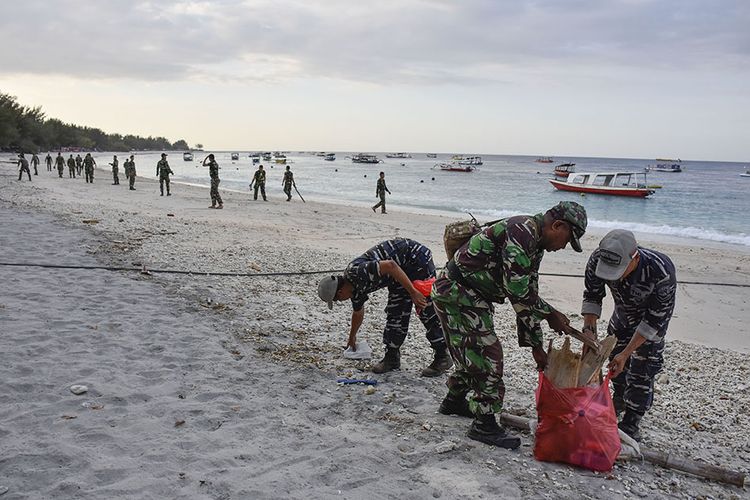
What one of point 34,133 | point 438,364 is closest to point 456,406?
point 438,364

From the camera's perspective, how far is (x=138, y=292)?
6.90m

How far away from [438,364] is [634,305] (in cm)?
181

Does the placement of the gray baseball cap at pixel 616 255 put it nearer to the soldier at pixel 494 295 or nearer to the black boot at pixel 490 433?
the soldier at pixel 494 295

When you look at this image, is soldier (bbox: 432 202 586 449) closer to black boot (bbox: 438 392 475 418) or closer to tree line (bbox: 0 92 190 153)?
black boot (bbox: 438 392 475 418)

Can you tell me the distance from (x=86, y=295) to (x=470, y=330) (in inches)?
203

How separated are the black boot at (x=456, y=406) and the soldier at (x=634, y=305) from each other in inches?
41.9

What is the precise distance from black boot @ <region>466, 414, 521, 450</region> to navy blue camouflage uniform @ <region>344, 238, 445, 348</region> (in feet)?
3.72

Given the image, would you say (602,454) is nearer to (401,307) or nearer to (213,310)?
(401,307)

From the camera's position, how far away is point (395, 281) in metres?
4.68

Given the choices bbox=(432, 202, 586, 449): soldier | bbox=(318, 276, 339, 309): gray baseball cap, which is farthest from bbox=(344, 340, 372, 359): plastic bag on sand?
bbox=(432, 202, 586, 449): soldier

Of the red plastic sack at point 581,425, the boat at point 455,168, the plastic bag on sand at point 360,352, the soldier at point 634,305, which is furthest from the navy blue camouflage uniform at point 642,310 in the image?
the boat at point 455,168

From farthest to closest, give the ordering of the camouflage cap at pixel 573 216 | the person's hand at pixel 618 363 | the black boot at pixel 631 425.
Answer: the black boot at pixel 631 425, the person's hand at pixel 618 363, the camouflage cap at pixel 573 216

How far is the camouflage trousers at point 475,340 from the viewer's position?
347 centimetres

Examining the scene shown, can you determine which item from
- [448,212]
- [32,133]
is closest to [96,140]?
[32,133]
